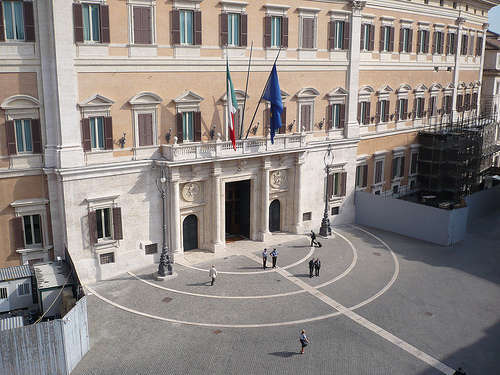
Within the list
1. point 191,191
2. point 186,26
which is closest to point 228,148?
point 191,191

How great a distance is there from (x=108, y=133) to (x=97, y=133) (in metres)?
0.57

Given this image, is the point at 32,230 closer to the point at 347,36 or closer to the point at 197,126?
the point at 197,126

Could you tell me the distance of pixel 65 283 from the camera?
22812 millimetres

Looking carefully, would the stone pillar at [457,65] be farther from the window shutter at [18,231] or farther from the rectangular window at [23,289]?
the rectangular window at [23,289]

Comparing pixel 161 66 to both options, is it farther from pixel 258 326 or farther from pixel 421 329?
pixel 421 329

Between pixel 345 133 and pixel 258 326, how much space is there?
19.1 metres

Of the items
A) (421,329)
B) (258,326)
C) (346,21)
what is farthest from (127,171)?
(346,21)

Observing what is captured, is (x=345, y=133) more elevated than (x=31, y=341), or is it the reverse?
(x=345, y=133)

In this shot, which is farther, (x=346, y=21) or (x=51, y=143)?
(x=346, y=21)

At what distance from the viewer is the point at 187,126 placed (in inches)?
1179

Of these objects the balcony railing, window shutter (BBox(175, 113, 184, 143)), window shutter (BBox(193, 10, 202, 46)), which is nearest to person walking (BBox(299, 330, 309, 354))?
the balcony railing

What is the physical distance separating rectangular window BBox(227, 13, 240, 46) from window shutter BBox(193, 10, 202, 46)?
210 centimetres

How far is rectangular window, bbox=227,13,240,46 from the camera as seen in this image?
3033 centimetres

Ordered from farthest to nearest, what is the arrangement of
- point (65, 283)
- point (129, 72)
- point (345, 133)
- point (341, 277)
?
point (345, 133)
point (341, 277)
point (129, 72)
point (65, 283)
